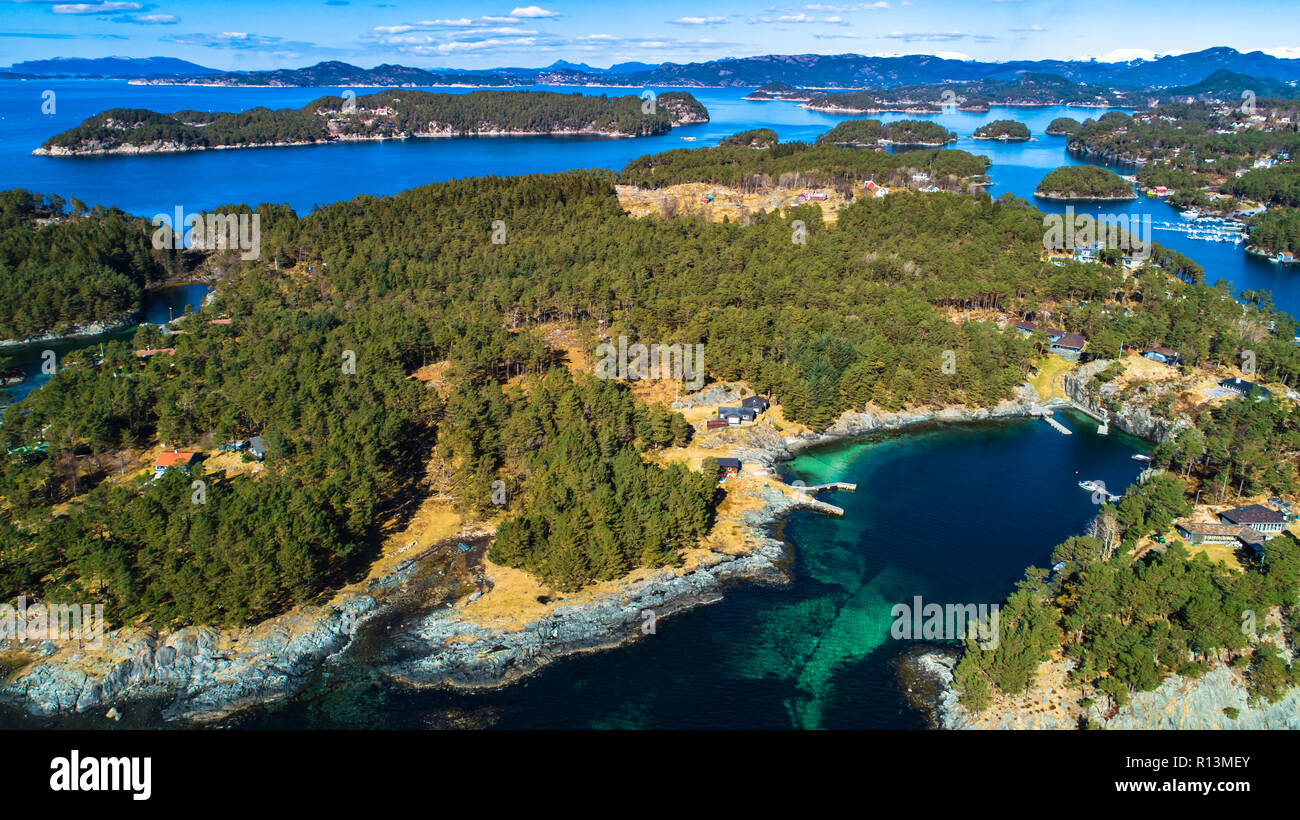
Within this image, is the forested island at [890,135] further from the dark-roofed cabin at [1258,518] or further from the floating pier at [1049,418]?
the dark-roofed cabin at [1258,518]

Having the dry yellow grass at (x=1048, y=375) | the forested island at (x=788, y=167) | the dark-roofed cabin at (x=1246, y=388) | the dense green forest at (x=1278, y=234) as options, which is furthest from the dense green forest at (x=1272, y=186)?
the dark-roofed cabin at (x=1246, y=388)

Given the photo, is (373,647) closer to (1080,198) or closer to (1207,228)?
(1207,228)

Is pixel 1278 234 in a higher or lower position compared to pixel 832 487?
higher

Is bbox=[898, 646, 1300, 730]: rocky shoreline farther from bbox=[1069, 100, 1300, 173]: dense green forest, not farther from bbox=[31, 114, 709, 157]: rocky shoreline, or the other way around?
bbox=[31, 114, 709, 157]: rocky shoreline

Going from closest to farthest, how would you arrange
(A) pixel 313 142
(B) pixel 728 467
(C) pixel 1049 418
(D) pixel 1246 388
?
(B) pixel 728 467 → (D) pixel 1246 388 → (C) pixel 1049 418 → (A) pixel 313 142

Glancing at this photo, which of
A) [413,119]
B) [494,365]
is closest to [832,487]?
[494,365]

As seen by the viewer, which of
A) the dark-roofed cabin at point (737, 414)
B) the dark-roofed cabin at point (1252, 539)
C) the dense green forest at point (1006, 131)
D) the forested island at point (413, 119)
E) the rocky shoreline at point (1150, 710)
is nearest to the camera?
the rocky shoreline at point (1150, 710)

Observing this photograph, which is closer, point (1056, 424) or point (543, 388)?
point (543, 388)
